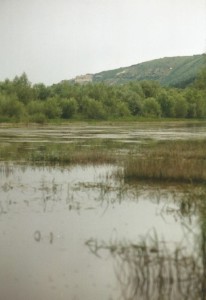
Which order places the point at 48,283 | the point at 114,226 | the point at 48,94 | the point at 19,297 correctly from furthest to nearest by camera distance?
the point at 48,94 → the point at 114,226 → the point at 48,283 → the point at 19,297

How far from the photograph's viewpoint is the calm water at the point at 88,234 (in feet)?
20.8

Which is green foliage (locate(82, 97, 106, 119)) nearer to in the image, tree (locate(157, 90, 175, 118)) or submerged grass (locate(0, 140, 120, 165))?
tree (locate(157, 90, 175, 118))

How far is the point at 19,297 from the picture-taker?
598 cm

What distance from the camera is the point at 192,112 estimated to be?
4008 inches

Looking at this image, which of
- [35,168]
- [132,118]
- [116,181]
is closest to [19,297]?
[116,181]

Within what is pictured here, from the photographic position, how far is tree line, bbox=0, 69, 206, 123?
7550cm

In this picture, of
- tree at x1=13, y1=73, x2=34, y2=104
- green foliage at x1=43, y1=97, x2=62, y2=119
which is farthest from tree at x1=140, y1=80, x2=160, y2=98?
green foliage at x1=43, y1=97, x2=62, y2=119

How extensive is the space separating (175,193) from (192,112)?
299 ft

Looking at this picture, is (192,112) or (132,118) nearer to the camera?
(132,118)

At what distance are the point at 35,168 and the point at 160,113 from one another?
82.0 meters

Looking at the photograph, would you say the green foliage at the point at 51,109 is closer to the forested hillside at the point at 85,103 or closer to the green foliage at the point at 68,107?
the forested hillside at the point at 85,103

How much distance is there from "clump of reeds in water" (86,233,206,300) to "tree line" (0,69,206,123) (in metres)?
66.1

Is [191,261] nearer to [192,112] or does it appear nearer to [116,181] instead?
[116,181]

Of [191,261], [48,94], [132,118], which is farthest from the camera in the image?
[48,94]
